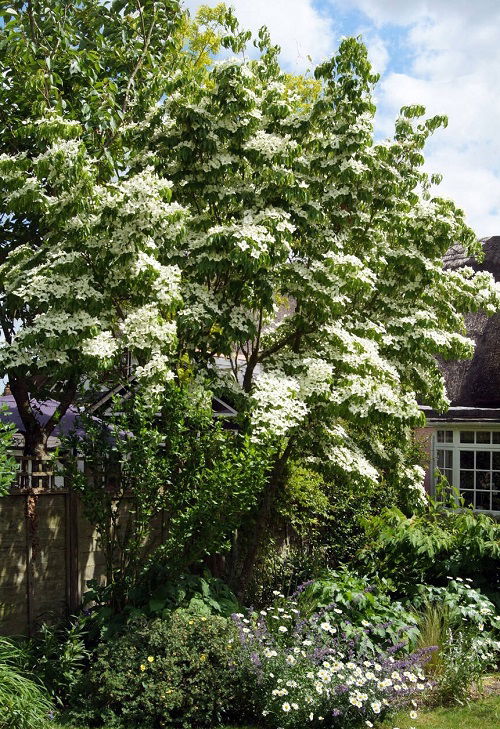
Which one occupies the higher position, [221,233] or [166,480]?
[221,233]

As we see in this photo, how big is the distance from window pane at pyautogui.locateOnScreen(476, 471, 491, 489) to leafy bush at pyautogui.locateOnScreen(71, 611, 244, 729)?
1090 centimetres

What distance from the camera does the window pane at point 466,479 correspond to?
1675 centimetres

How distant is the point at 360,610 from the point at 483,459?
31.1 ft

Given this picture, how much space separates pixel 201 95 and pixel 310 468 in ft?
15.1

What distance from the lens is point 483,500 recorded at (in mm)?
16672

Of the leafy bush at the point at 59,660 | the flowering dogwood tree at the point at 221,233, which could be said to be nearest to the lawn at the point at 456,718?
the leafy bush at the point at 59,660

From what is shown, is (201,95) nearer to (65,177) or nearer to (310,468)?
(65,177)

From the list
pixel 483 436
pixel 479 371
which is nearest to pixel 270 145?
pixel 483 436

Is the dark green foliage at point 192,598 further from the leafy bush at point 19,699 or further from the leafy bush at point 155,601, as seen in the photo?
the leafy bush at point 19,699

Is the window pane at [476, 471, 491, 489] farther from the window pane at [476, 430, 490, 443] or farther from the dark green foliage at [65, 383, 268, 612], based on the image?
the dark green foliage at [65, 383, 268, 612]

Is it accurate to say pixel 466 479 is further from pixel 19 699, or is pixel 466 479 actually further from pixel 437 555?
pixel 19 699

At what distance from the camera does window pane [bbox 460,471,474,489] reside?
1675 cm

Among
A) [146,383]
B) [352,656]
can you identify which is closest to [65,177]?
[146,383]

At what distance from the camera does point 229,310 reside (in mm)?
8562
